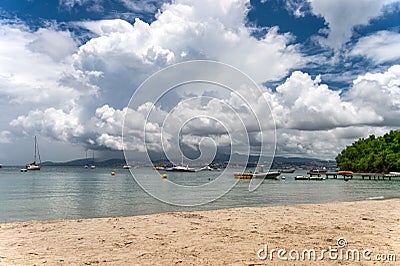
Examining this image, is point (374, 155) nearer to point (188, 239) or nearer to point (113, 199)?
point (113, 199)

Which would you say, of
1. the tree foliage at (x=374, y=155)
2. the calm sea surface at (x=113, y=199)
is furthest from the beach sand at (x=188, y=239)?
the tree foliage at (x=374, y=155)

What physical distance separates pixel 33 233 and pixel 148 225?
13.7 ft

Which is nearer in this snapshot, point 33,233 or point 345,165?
point 33,233

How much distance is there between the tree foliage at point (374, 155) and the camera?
123125 millimetres

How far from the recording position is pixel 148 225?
1455 centimetres

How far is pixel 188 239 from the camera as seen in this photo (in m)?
11.4

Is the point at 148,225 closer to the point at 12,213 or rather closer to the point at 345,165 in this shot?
the point at 12,213

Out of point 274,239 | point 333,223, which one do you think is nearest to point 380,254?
point 274,239

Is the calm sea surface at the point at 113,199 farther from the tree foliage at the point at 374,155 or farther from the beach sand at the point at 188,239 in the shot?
the tree foliage at the point at 374,155

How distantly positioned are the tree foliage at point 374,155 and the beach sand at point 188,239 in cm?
11896

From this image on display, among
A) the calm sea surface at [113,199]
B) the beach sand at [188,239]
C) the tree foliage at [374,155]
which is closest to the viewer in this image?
the beach sand at [188,239]

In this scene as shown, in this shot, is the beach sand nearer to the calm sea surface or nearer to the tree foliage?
the calm sea surface

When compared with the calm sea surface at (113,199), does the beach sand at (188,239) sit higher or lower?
higher

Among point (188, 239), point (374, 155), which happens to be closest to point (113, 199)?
point (188, 239)
